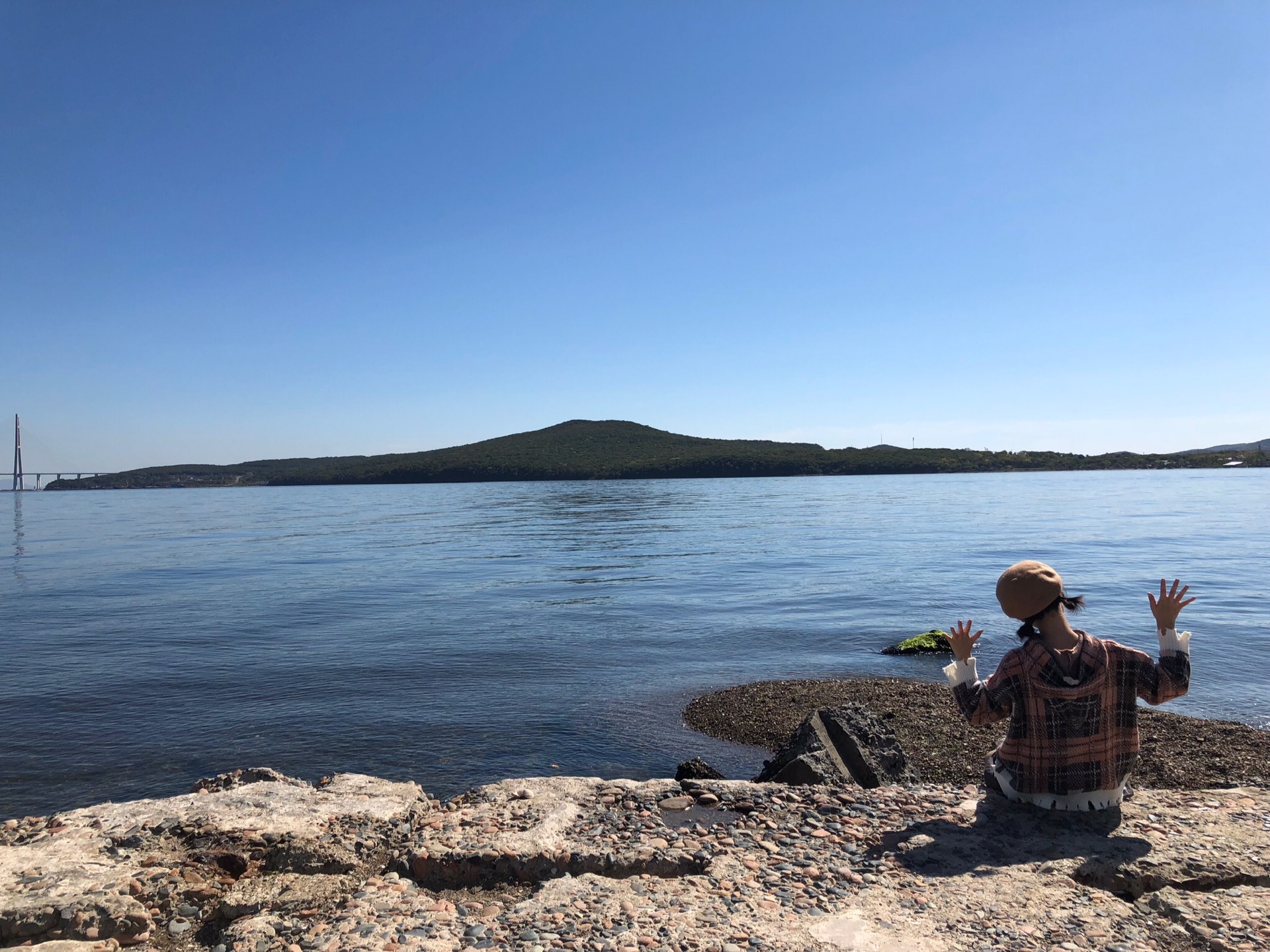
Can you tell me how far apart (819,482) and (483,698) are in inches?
5674

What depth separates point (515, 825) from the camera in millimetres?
6723

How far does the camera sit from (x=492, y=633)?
21016mm

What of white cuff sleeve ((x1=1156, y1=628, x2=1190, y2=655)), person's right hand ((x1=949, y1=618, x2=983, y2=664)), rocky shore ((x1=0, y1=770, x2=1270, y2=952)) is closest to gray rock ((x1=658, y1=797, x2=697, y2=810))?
rocky shore ((x1=0, y1=770, x2=1270, y2=952))

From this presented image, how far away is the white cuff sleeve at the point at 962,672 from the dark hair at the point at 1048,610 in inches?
16.6

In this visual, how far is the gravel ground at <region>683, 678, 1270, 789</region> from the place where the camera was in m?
9.93

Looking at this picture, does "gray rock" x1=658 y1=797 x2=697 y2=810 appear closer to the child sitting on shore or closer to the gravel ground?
the child sitting on shore

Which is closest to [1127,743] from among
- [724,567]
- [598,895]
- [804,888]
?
[804,888]

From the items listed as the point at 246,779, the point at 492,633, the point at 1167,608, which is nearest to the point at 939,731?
the point at 1167,608

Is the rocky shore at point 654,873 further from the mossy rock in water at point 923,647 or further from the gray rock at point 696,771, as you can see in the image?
the mossy rock in water at point 923,647

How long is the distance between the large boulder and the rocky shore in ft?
2.73

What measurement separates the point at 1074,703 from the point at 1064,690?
0.51ft

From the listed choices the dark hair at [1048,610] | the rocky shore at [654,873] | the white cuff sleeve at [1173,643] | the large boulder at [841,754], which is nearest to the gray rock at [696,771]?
the large boulder at [841,754]

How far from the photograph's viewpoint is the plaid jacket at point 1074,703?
570 cm

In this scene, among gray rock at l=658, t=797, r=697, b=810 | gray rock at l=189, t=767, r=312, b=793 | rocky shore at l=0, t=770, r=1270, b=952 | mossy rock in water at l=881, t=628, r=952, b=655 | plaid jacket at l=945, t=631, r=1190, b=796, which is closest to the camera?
rocky shore at l=0, t=770, r=1270, b=952
